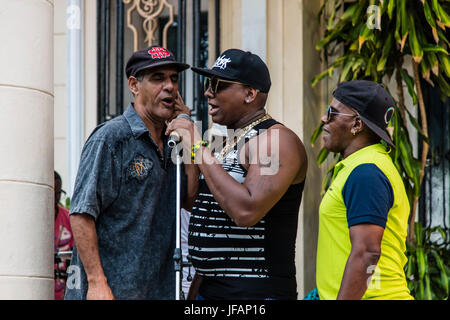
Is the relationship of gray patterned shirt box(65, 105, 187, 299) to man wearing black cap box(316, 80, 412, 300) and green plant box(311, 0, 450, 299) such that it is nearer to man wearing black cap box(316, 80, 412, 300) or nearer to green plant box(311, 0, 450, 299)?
man wearing black cap box(316, 80, 412, 300)

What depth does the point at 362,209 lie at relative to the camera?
126 inches

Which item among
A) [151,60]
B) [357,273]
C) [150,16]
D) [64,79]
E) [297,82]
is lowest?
[357,273]

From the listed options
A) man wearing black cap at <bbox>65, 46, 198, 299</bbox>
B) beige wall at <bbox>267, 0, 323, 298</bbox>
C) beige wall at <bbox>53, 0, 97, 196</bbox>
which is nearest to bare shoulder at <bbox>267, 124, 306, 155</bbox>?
man wearing black cap at <bbox>65, 46, 198, 299</bbox>

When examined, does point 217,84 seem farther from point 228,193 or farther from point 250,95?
point 228,193

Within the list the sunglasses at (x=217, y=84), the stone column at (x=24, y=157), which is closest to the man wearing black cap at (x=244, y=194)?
the sunglasses at (x=217, y=84)

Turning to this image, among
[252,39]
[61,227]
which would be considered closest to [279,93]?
[252,39]

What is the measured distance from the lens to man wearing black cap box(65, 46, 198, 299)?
138 inches

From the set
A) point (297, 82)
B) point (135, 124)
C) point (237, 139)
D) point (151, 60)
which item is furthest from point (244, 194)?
point (297, 82)

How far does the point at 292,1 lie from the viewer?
6.34m

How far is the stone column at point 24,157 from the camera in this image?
3.92 metres

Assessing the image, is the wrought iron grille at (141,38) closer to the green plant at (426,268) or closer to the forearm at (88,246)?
the green plant at (426,268)

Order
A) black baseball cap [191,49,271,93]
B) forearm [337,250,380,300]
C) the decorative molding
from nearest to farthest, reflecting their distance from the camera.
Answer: forearm [337,250,380,300], black baseball cap [191,49,271,93], the decorative molding

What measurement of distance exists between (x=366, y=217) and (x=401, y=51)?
2644 mm

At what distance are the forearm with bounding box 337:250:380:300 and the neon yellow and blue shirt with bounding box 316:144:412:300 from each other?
36 mm
